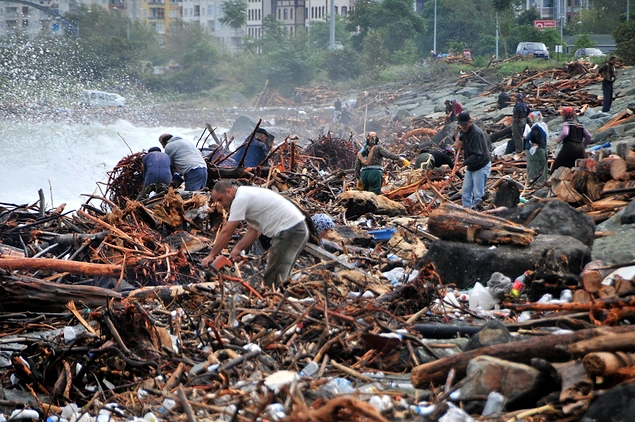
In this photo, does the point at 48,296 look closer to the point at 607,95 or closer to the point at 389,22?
the point at 607,95

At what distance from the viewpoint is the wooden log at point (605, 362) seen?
179 inches

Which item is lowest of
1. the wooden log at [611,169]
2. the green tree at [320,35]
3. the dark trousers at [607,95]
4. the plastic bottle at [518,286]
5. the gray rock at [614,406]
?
the plastic bottle at [518,286]

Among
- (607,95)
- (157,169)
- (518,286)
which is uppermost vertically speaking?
(607,95)

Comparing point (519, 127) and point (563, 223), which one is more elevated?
point (519, 127)

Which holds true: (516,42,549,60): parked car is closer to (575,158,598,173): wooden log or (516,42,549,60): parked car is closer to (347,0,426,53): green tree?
(347,0,426,53): green tree

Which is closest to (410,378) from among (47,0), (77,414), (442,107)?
(77,414)

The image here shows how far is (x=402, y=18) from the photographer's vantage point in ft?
214

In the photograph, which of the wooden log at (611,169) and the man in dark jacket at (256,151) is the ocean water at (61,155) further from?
the wooden log at (611,169)

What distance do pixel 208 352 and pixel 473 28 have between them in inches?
2556

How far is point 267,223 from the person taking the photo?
24.2ft

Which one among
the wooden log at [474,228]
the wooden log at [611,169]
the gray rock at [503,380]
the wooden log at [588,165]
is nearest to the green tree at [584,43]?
the wooden log at [588,165]

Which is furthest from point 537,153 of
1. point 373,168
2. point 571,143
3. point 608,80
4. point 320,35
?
point 320,35

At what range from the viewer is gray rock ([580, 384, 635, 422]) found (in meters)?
4.34

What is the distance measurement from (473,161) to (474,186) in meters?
0.41
